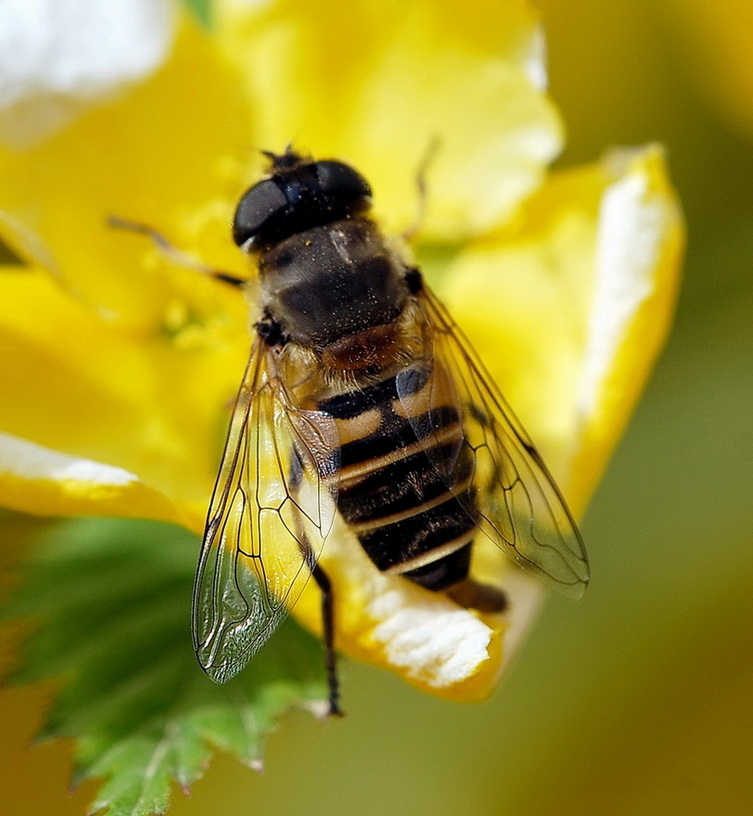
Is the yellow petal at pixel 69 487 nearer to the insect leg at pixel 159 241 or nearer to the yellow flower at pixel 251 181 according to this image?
the yellow flower at pixel 251 181

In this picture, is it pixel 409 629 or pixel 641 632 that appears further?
pixel 641 632

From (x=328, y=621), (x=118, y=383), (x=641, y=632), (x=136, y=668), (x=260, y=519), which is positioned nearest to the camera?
(x=260, y=519)

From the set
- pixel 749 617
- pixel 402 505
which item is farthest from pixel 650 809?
pixel 402 505

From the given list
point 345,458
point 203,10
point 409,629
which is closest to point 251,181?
point 203,10

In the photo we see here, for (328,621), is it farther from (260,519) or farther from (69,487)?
(69,487)

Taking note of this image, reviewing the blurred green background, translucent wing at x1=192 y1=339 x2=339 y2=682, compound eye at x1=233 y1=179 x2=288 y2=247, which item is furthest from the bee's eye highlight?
the blurred green background

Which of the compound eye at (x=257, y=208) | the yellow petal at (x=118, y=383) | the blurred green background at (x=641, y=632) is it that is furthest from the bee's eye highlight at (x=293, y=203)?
the blurred green background at (x=641, y=632)

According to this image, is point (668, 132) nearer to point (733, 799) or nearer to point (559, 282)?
point (559, 282)

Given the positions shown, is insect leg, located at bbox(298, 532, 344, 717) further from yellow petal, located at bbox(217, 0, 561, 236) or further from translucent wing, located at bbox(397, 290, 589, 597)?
yellow petal, located at bbox(217, 0, 561, 236)
